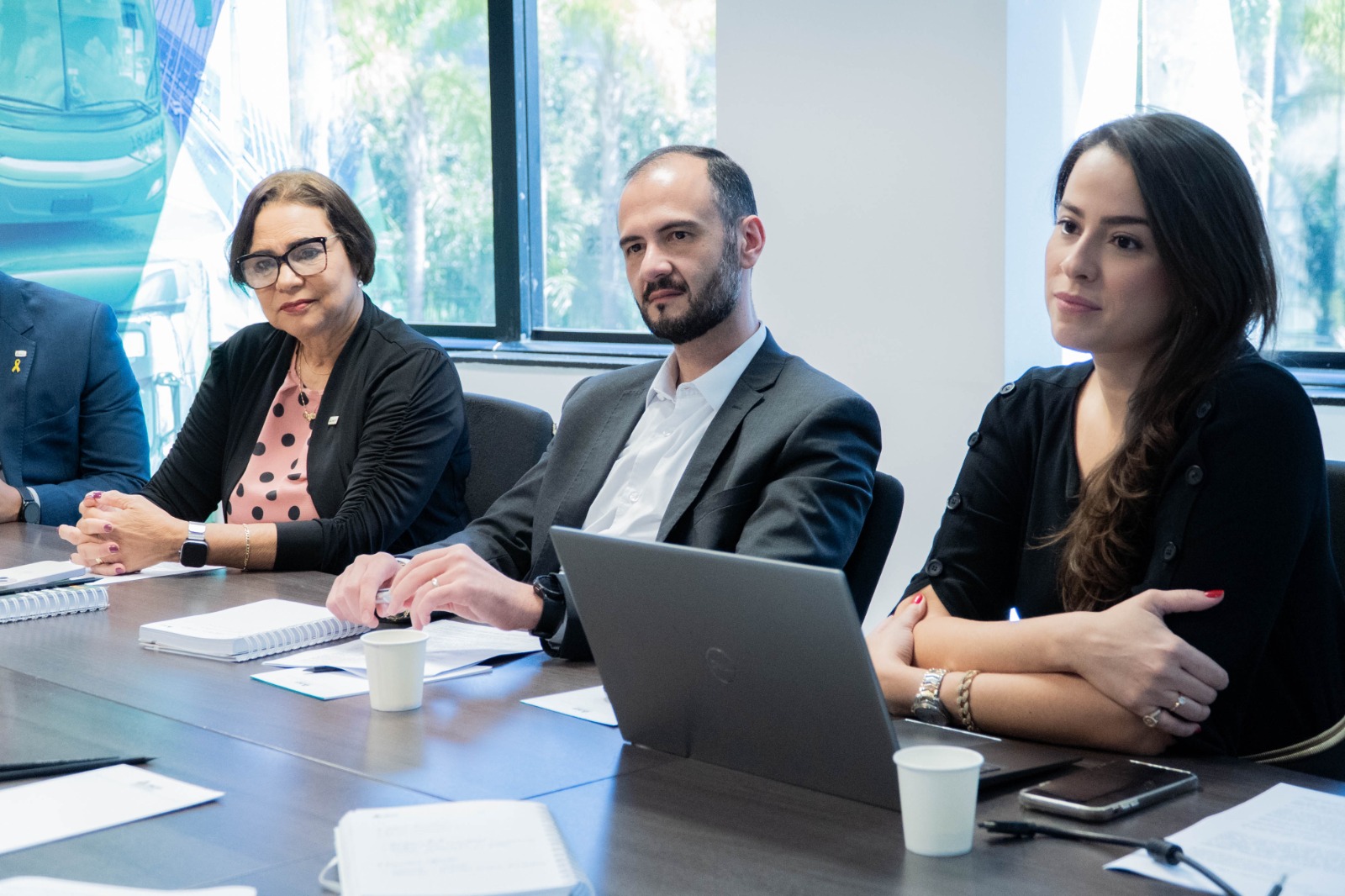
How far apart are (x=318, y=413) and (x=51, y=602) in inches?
33.2

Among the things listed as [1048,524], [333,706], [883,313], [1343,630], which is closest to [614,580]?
[333,706]

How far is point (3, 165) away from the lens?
17.5ft

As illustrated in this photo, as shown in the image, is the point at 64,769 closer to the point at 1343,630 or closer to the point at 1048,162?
the point at 1343,630

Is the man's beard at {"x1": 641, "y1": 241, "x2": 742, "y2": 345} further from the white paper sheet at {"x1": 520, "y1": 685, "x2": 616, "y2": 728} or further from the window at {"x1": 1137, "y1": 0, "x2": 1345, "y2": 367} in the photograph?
the window at {"x1": 1137, "y1": 0, "x2": 1345, "y2": 367}

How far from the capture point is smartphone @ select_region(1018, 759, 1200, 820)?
1214mm

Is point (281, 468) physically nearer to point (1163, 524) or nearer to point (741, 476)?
point (741, 476)

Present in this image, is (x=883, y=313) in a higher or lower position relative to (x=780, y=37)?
lower

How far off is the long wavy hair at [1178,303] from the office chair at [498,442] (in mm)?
1338

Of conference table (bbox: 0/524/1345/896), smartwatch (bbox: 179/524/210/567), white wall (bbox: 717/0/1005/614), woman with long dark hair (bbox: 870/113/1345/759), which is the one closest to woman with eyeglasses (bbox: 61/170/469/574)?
smartwatch (bbox: 179/524/210/567)

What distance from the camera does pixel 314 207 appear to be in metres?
2.99

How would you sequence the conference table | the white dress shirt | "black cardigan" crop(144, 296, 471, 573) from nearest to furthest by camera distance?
the conference table → the white dress shirt → "black cardigan" crop(144, 296, 471, 573)

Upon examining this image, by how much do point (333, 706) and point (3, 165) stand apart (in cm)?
451

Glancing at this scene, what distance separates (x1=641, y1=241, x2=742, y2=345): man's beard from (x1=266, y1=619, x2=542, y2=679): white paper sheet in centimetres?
59

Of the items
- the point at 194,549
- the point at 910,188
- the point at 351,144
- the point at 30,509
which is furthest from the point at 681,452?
the point at 351,144
